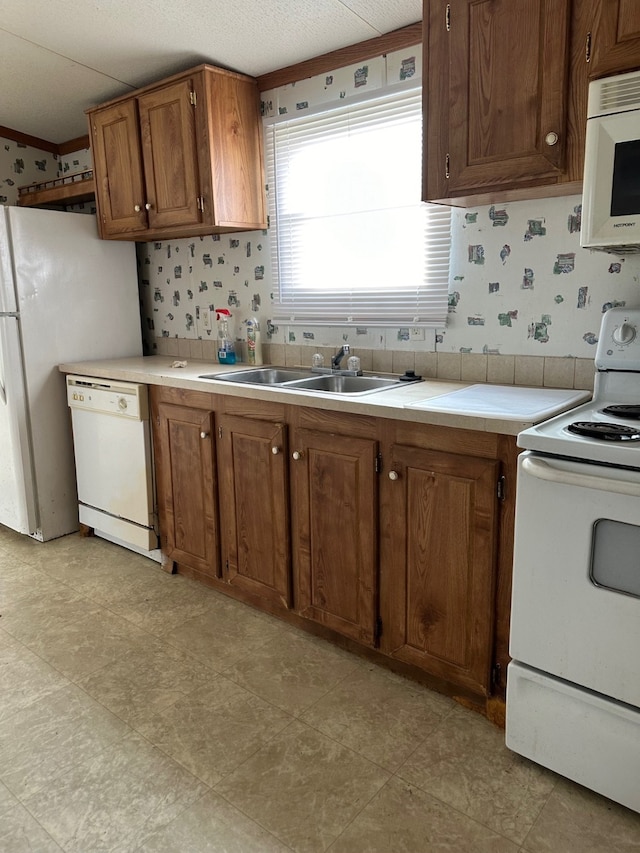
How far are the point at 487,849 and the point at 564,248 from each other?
178cm

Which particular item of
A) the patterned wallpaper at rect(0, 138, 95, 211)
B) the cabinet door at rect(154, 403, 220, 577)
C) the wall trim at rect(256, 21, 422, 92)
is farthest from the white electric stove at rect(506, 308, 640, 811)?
the patterned wallpaper at rect(0, 138, 95, 211)

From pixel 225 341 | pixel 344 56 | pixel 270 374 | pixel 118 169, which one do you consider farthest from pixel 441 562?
pixel 118 169

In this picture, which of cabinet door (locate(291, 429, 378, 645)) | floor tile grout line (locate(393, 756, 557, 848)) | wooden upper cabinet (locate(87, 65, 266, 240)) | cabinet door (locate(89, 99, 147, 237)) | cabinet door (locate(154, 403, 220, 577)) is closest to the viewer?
floor tile grout line (locate(393, 756, 557, 848))

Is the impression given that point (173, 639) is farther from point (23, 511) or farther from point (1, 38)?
point (1, 38)

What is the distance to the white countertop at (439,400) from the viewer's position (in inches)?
66.4

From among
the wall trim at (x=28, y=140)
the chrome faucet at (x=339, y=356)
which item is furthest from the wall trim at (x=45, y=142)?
the chrome faucet at (x=339, y=356)

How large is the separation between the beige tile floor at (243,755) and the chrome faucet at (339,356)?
111 cm

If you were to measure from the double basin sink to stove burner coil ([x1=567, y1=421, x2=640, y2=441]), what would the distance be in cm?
85

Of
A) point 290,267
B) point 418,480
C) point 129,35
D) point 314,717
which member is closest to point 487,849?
point 314,717

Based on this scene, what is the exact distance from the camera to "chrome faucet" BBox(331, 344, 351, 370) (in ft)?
8.73

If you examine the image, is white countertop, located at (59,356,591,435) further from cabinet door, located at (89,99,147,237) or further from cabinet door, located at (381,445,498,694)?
cabinet door, located at (89,99,147,237)

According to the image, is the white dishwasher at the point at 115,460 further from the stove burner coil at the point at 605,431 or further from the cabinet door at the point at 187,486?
the stove burner coil at the point at 605,431

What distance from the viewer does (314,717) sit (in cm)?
191

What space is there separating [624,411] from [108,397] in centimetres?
225
